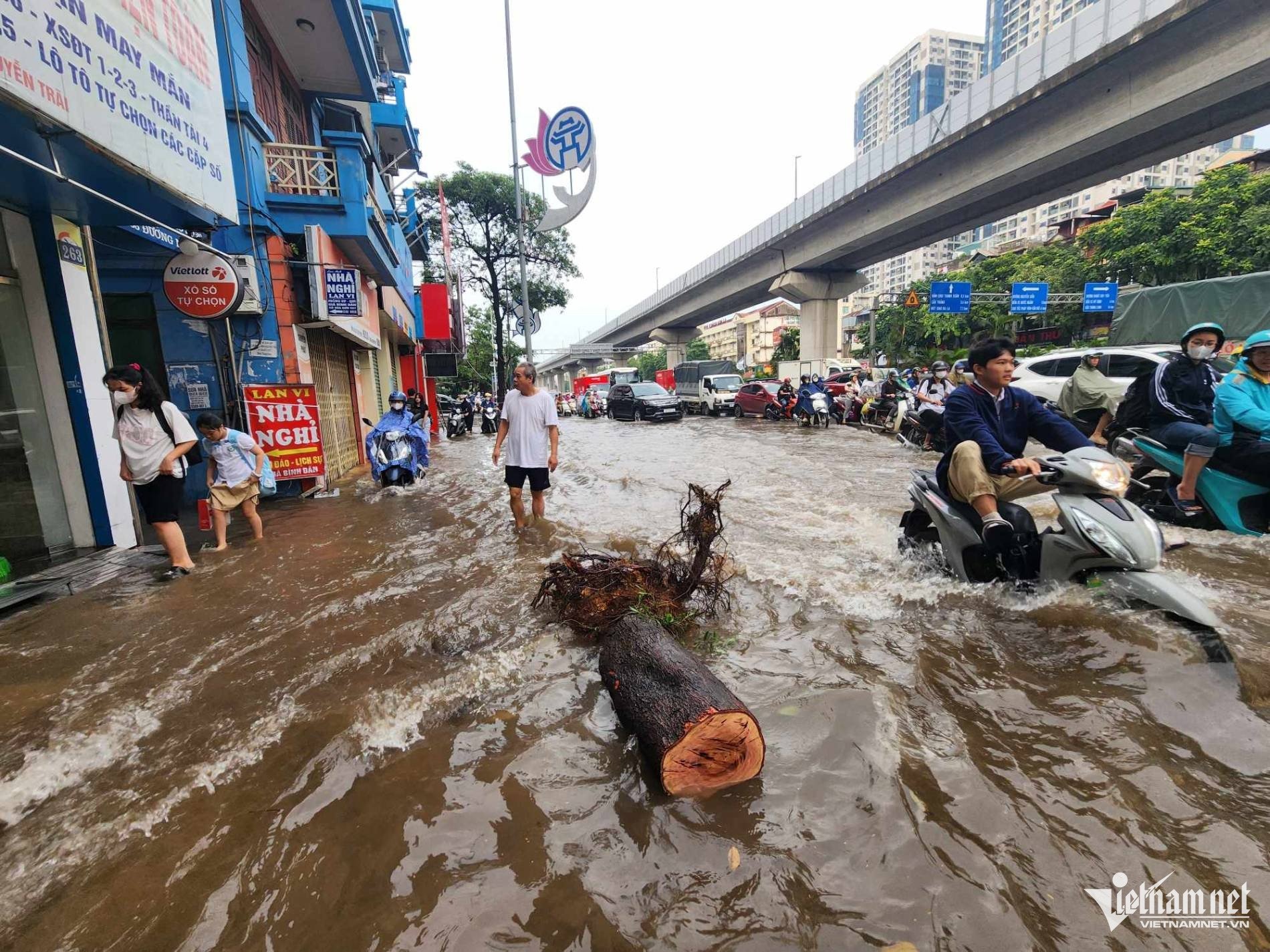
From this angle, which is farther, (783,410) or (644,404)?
(644,404)

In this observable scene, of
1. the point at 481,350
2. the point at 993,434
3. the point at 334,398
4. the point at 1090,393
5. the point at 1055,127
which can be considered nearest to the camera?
the point at 993,434

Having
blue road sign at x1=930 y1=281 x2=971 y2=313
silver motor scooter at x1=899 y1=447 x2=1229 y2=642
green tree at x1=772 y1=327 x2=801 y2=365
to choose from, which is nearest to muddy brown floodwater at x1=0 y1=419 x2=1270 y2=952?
silver motor scooter at x1=899 y1=447 x2=1229 y2=642

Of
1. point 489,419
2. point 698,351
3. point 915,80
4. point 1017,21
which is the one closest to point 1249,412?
point 489,419

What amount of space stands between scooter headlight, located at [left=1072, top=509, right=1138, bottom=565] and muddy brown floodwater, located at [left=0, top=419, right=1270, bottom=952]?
0.29 meters

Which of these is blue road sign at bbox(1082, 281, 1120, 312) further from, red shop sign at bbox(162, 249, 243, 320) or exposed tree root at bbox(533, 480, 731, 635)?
red shop sign at bbox(162, 249, 243, 320)

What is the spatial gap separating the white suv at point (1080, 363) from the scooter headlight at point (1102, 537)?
7338mm

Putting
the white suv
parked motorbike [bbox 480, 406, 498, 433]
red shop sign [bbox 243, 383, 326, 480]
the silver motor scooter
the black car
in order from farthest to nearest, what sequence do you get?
the black car, parked motorbike [bbox 480, 406, 498, 433], the white suv, red shop sign [bbox 243, 383, 326, 480], the silver motor scooter

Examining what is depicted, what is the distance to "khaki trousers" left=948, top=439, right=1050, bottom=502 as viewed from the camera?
11.3 feet

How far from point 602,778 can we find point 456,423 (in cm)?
1983

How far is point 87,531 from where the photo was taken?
18.1 feet

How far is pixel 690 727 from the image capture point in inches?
81.0

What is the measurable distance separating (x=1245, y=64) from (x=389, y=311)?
1937cm

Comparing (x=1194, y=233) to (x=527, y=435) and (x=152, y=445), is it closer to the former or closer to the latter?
(x=527, y=435)

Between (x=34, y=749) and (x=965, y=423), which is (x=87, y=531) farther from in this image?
(x=965, y=423)
